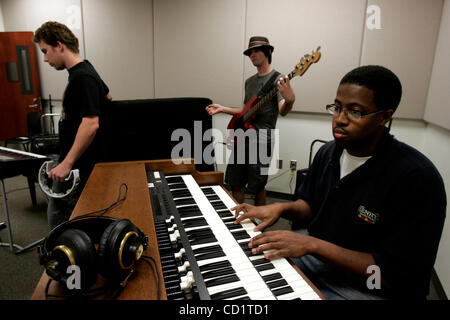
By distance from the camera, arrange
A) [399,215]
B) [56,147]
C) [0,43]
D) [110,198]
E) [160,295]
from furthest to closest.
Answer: [0,43] → [56,147] → [110,198] → [399,215] → [160,295]

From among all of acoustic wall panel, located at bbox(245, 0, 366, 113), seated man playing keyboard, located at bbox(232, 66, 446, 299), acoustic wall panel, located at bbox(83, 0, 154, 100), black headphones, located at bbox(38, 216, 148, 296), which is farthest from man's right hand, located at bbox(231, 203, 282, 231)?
acoustic wall panel, located at bbox(83, 0, 154, 100)

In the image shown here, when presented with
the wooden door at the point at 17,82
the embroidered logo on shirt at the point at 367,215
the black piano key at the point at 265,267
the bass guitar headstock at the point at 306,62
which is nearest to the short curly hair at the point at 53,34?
the bass guitar headstock at the point at 306,62

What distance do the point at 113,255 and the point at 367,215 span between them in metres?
0.82

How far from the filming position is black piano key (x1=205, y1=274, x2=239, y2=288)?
79cm

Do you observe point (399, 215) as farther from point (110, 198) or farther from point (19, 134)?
point (19, 134)

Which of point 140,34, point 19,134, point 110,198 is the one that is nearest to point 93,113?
point 110,198

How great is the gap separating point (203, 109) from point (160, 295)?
1.40m

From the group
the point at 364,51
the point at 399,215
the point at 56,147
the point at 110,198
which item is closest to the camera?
the point at 399,215

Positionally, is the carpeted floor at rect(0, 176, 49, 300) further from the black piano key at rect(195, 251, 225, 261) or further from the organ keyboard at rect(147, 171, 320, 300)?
the black piano key at rect(195, 251, 225, 261)

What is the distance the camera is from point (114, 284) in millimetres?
689

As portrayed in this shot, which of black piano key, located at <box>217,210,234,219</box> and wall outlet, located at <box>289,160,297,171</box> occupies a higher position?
black piano key, located at <box>217,210,234,219</box>

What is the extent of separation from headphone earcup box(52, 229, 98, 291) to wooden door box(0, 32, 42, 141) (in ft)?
16.0

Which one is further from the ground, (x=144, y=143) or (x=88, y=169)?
(x=144, y=143)

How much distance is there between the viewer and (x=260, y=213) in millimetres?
1161
